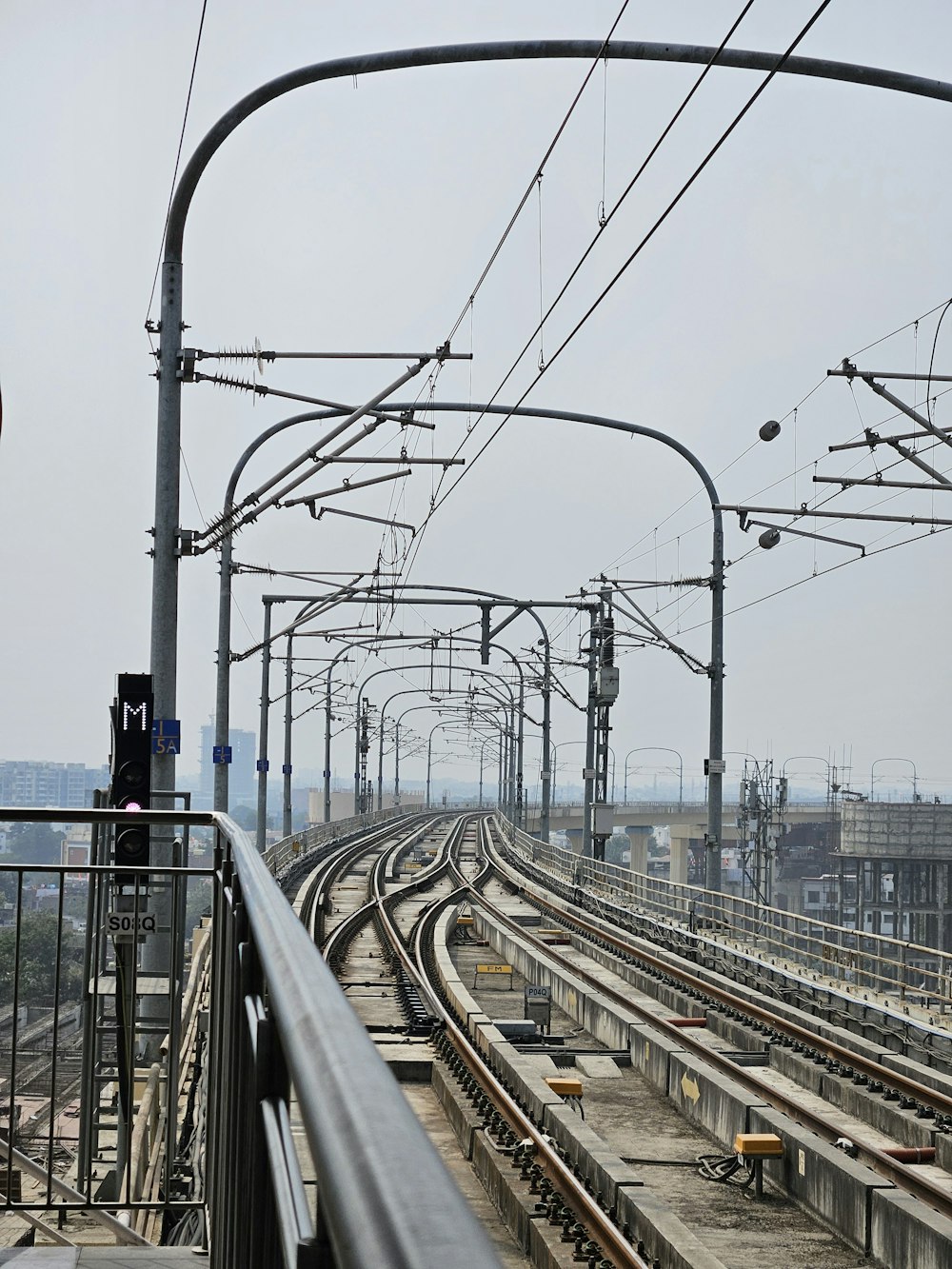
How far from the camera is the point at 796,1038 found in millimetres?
17906

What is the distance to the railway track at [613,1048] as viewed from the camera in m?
11.1

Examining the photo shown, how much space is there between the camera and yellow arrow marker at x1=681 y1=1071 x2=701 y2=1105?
15.3 metres

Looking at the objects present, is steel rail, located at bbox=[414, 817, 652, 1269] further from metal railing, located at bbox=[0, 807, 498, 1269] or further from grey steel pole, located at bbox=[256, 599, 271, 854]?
grey steel pole, located at bbox=[256, 599, 271, 854]

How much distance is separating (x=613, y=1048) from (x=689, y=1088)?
13.1ft

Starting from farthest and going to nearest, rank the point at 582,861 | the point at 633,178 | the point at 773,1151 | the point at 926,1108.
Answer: the point at 582,861 < the point at 926,1108 < the point at 773,1151 < the point at 633,178

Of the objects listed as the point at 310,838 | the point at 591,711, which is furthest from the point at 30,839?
the point at 310,838

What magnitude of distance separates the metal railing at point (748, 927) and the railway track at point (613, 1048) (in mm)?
704

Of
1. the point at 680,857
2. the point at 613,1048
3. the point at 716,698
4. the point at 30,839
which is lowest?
the point at 680,857

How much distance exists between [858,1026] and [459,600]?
59.6 feet

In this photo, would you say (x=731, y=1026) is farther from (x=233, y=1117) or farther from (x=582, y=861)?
(x=582, y=861)

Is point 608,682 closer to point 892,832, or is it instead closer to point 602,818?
point 602,818

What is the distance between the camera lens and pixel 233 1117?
3.29 m

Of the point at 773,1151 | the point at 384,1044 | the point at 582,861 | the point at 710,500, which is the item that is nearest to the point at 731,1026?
the point at 384,1044

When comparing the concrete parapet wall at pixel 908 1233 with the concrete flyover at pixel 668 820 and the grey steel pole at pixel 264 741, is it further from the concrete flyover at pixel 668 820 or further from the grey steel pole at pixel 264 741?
the concrete flyover at pixel 668 820
